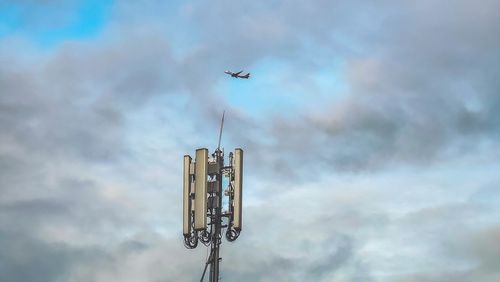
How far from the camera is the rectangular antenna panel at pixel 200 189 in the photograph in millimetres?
87812

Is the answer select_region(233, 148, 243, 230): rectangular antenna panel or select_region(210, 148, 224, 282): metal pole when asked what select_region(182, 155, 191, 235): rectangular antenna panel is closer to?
select_region(210, 148, 224, 282): metal pole

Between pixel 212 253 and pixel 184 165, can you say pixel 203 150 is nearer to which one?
pixel 184 165

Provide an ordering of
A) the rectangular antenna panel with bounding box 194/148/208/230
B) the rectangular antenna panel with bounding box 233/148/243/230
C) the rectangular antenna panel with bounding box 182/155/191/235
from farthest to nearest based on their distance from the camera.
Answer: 1. the rectangular antenna panel with bounding box 182/155/191/235
2. the rectangular antenna panel with bounding box 194/148/208/230
3. the rectangular antenna panel with bounding box 233/148/243/230

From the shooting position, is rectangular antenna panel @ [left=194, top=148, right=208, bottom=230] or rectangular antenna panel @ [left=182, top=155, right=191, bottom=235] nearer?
rectangular antenna panel @ [left=194, top=148, right=208, bottom=230]

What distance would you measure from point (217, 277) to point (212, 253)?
213 cm

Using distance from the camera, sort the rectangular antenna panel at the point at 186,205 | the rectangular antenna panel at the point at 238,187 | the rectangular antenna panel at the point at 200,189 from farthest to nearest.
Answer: the rectangular antenna panel at the point at 186,205 < the rectangular antenna panel at the point at 200,189 < the rectangular antenna panel at the point at 238,187

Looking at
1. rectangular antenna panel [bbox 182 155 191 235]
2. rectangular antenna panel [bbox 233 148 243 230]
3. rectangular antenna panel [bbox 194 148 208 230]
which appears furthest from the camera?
rectangular antenna panel [bbox 182 155 191 235]

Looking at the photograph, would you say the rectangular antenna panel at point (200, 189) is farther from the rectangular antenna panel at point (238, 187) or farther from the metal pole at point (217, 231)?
the rectangular antenna panel at point (238, 187)

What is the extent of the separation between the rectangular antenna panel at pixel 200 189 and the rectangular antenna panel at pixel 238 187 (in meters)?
2.55

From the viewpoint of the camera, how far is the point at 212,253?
88438mm

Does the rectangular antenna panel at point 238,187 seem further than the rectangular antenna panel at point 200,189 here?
No

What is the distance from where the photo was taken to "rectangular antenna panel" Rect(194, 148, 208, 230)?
3457 inches

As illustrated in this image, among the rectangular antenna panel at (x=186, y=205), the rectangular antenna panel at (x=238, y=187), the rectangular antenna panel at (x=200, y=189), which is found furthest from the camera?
the rectangular antenna panel at (x=186, y=205)

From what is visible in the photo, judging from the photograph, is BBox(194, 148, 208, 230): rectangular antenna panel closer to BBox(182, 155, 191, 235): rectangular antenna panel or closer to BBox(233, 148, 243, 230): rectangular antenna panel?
BBox(182, 155, 191, 235): rectangular antenna panel
